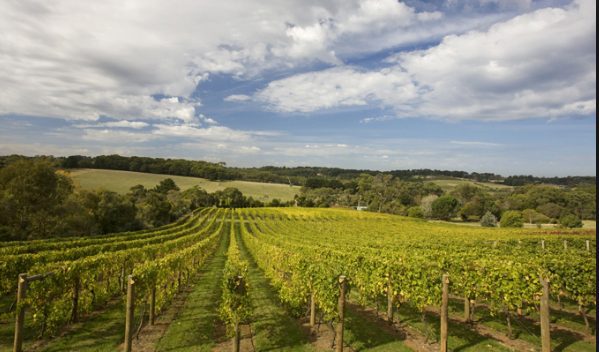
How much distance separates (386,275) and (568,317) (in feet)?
22.6

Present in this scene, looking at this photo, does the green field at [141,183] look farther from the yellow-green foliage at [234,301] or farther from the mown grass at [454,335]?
the mown grass at [454,335]

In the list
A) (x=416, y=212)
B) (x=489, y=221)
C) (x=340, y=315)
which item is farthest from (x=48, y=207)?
(x=489, y=221)

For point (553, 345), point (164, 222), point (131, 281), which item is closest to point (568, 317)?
point (553, 345)

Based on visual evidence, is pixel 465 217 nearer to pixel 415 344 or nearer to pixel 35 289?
pixel 415 344

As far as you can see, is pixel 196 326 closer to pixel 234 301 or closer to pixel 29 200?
pixel 234 301

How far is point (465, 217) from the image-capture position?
84188 millimetres

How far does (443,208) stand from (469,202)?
1030 centimetres

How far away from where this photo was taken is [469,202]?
3361 inches

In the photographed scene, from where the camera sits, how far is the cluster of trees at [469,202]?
6906 centimetres

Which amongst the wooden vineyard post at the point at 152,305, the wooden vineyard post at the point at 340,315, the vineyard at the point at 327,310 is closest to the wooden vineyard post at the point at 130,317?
the vineyard at the point at 327,310

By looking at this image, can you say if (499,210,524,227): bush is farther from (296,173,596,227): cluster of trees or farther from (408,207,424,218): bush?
(408,207,424,218): bush

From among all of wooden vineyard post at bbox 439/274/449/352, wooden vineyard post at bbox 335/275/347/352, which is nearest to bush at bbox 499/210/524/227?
wooden vineyard post at bbox 439/274/449/352

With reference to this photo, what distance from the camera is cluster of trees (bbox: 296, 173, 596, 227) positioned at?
227 ft

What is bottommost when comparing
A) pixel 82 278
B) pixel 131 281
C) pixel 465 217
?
pixel 465 217
